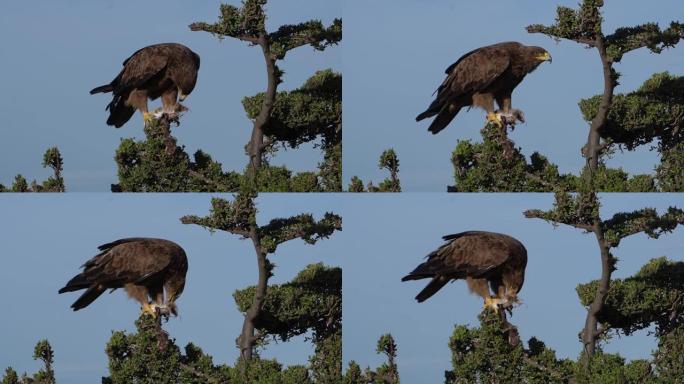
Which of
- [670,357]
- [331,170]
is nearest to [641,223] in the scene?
[670,357]

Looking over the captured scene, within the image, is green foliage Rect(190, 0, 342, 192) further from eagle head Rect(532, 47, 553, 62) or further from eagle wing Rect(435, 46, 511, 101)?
eagle head Rect(532, 47, 553, 62)

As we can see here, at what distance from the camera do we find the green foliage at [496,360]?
2911 centimetres

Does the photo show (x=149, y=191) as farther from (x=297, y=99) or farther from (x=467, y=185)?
(x=467, y=185)

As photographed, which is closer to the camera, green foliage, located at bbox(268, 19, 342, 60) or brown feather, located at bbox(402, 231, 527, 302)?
brown feather, located at bbox(402, 231, 527, 302)

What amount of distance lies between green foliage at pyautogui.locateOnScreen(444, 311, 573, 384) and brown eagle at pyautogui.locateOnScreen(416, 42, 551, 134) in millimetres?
2787

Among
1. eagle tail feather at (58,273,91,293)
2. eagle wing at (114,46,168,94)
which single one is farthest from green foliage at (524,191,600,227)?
eagle tail feather at (58,273,91,293)

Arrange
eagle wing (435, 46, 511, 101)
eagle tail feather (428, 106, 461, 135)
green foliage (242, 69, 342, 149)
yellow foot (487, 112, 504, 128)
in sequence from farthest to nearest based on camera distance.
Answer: green foliage (242, 69, 342, 149)
eagle tail feather (428, 106, 461, 135)
yellow foot (487, 112, 504, 128)
eagle wing (435, 46, 511, 101)

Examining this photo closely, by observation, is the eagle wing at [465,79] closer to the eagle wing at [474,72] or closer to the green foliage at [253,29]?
the eagle wing at [474,72]

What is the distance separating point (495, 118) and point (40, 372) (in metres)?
7.20

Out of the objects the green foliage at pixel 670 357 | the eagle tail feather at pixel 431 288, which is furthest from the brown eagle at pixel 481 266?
the green foliage at pixel 670 357

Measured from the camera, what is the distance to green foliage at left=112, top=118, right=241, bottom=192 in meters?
29.4

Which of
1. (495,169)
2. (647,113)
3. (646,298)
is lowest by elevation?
(646,298)

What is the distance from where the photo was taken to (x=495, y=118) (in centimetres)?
2928

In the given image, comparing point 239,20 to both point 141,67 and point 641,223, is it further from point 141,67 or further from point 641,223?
point 641,223
